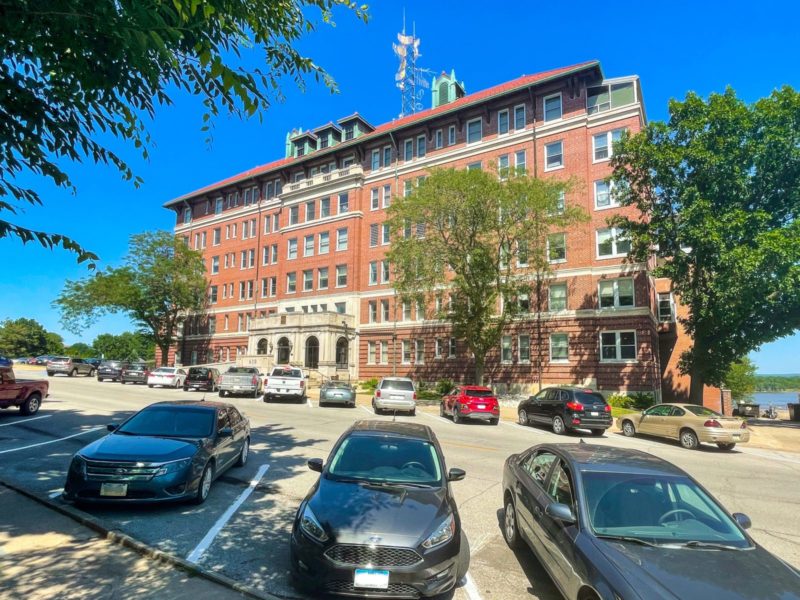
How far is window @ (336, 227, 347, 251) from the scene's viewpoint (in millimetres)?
45656

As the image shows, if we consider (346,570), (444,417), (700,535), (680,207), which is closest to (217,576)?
(346,570)

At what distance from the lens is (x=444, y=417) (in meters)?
22.8

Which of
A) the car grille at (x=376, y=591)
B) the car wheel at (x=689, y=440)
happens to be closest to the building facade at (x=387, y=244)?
the car wheel at (x=689, y=440)

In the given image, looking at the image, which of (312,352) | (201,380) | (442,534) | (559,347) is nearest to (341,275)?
(312,352)

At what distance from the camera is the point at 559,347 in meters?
33.1

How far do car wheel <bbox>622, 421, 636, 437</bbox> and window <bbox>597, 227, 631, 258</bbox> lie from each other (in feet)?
49.9

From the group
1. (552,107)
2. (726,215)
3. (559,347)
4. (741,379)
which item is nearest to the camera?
(726,215)

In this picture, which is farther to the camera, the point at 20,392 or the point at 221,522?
the point at 20,392

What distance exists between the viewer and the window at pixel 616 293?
3102 centimetres

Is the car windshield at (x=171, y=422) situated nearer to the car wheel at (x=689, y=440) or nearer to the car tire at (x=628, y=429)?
the car wheel at (x=689, y=440)

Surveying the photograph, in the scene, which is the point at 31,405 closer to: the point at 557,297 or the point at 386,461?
the point at 386,461

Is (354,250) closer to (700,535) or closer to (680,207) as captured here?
(680,207)

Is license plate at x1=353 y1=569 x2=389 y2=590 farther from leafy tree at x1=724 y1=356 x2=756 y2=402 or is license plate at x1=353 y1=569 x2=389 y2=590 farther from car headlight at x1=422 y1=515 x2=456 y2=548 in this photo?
leafy tree at x1=724 y1=356 x2=756 y2=402

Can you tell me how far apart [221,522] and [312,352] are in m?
36.4
